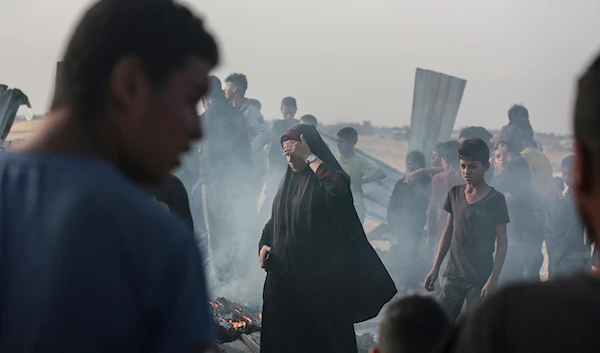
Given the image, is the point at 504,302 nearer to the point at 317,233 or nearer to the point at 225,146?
the point at 317,233

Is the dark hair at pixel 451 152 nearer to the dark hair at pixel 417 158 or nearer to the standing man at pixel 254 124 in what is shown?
the dark hair at pixel 417 158

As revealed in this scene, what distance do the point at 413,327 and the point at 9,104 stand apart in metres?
6.52

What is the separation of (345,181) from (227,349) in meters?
1.71

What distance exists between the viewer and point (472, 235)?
6000mm

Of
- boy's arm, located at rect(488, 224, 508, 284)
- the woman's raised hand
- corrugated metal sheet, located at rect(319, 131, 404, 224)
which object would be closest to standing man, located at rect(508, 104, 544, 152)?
corrugated metal sheet, located at rect(319, 131, 404, 224)

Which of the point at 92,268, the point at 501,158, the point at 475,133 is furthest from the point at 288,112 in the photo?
the point at 92,268

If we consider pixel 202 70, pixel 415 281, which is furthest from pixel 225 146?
pixel 202 70

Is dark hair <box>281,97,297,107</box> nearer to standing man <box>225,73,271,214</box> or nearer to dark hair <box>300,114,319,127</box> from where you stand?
dark hair <box>300,114,319,127</box>

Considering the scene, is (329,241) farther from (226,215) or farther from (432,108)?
(432,108)

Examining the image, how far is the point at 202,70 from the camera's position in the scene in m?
1.11

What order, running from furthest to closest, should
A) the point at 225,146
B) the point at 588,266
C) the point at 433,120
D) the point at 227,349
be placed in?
Answer: the point at 433,120, the point at 225,146, the point at 588,266, the point at 227,349

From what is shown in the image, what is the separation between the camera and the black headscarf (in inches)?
216

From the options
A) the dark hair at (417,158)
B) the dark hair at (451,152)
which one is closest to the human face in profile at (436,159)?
the dark hair at (417,158)

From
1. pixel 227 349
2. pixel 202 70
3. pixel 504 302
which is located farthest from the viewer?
pixel 227 349
